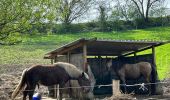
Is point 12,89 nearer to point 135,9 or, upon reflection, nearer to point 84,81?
point 84,81

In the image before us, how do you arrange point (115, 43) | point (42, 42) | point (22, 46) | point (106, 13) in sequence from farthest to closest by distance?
point (106, 13), point (42, 42), point (22, 46), point (115, 43)

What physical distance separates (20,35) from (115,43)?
3888 mm

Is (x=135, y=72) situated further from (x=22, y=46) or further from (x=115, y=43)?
(x=22, y=46)

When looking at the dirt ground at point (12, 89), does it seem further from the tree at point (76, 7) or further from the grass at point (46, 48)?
the tree at point (76, 7)

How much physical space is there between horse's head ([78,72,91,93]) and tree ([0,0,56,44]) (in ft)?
9.74

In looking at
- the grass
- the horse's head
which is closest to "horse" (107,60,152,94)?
the horse's head

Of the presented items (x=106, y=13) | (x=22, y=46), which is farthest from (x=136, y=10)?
(x=22, y=46)

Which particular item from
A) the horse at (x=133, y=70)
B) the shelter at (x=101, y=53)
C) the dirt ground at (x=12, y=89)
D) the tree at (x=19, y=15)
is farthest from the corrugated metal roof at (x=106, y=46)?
the dirt ground at (x=12, y=89)

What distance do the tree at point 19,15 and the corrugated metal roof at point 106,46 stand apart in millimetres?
1549

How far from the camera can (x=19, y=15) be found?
1491 centimetres

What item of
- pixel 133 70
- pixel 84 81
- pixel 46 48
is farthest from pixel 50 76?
pixel 46 48

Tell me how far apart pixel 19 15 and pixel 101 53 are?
4.38 meters

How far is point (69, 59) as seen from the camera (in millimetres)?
15781

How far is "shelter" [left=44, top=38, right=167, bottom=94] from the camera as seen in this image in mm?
14891
